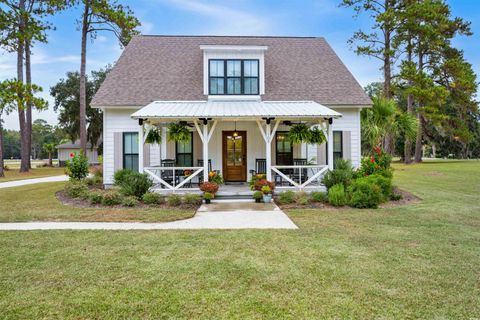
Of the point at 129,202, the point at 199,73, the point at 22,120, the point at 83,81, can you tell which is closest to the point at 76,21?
the point at 83,81

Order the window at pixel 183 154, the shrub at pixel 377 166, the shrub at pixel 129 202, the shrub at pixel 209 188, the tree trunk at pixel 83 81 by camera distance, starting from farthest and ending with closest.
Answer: the tree trunk at pixel 83 81
the window at pixel 183 154
the shrub at pixel 377 166
the shrub at pixel 209 188
the shrub at pixel 129 202

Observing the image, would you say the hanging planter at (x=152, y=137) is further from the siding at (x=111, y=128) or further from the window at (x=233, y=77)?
the window at (x=233, y=77)

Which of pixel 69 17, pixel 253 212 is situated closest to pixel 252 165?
pixel 253 212

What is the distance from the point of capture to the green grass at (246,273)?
10.9ft

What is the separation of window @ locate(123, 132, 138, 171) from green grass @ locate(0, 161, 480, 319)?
660 centimetres

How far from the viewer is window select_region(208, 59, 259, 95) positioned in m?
13.1

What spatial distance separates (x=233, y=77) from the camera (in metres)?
13.2

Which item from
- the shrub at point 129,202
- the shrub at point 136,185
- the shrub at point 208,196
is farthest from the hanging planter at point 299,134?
the shrub at point 129,202

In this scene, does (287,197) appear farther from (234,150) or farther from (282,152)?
(234,150)

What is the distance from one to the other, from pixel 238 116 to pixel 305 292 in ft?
23.1

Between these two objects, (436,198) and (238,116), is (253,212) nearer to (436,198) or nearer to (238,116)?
(238,116)

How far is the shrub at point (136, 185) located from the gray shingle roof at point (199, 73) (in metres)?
3.86

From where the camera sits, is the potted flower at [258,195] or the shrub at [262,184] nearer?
the potted flower at [258,195]

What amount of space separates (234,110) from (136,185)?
4220mm
